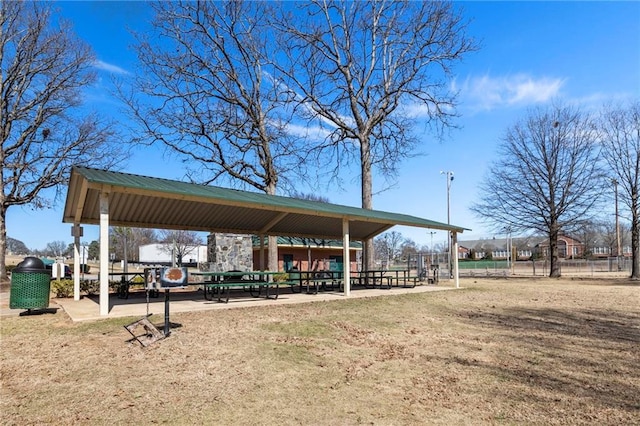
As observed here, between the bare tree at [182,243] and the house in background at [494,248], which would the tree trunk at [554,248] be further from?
the house in background at [494,248]

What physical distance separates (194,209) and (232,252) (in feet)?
60.6

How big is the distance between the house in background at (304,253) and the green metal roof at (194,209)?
37.1 ft

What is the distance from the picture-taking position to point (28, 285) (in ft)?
28.0

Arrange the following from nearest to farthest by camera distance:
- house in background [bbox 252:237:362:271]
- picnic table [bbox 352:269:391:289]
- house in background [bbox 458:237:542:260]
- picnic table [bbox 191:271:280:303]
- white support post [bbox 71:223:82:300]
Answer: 1. picnic table [bbox 191:271:280:303]
2. white support post [bbox 71:223:82:300]
3. picnic table [bbox 352:269:391:289]
4. house in background [bbox 252:237:362:271]
5. house in background [bbox 458:237:542:260]

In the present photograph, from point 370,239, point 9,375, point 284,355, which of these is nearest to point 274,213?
point 370,239

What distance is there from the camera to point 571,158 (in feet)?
93.4

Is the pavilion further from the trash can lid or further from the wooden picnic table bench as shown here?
the trash can lid

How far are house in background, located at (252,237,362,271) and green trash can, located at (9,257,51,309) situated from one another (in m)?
20.4

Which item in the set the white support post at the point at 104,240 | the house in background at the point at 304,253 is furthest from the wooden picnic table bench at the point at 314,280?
the house in background at the point at 304,253

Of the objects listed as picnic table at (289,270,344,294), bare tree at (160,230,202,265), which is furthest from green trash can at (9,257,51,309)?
bare tree at (160,230,202,265)

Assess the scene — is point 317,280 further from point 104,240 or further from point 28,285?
point 28,285

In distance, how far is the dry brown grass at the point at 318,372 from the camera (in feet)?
12.8

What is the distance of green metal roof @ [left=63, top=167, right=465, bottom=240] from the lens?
9.05 m

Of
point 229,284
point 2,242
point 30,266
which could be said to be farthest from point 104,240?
point 2,242
